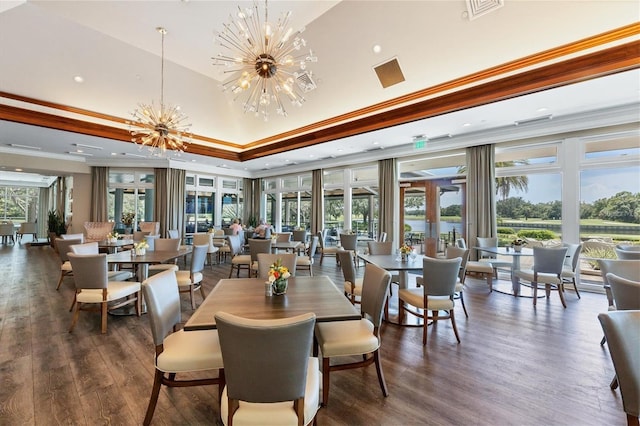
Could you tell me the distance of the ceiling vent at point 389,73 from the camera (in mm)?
4691

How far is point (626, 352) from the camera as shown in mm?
1389

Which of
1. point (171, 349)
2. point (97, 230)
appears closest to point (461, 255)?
point (171, 349)

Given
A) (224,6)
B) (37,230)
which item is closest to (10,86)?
(224,6)

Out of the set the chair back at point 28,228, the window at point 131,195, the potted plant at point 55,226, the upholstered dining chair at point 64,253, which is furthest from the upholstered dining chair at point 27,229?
the upholstered dining chair at point 64,253

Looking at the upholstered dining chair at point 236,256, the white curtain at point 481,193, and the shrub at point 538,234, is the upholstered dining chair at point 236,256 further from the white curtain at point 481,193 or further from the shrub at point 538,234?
the shrub at point 538,234

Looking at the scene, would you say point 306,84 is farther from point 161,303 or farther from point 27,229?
point 27,229

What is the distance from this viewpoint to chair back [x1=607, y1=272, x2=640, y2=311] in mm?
2184

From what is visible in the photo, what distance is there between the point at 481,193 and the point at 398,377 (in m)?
5.23

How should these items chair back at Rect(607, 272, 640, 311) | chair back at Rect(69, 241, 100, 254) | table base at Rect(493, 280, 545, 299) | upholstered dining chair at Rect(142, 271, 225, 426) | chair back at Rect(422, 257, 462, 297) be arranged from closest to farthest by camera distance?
1. upholstered dining chair at Rect(142, 271, 225, 426)
2. chair back at Rect(607, 272, 640, 311)
3. chair back at Rect(422, 257, 462, 297)
4. chair back at Rect(69, 241, 100, 254)
5. table base at Rect(493, 280, 545, 299)

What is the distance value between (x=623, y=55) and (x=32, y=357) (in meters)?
7.51

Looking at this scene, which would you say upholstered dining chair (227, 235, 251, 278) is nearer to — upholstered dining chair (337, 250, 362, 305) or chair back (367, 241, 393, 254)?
chair back (367, 241, 393, 254)

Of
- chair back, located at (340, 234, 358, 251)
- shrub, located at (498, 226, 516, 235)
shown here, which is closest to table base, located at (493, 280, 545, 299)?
shrub, located at (498, 226, 516, 235)

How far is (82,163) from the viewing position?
923 cm

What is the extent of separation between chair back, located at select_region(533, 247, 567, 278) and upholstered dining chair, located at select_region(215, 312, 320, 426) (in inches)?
183
